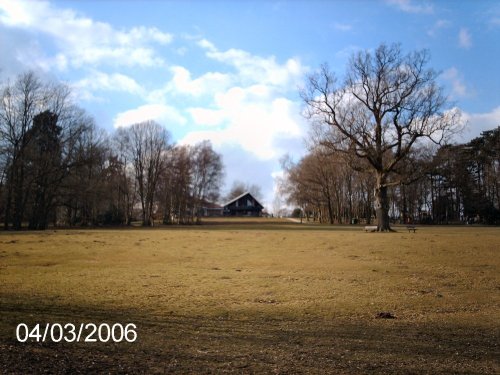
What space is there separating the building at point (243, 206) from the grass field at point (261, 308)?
112 meters

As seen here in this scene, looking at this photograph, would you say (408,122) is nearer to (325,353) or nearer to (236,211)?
(325,353)

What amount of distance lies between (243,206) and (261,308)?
126 meters

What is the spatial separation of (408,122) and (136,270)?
101ft

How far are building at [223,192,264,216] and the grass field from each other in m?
112

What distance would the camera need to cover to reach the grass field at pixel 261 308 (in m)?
6.42

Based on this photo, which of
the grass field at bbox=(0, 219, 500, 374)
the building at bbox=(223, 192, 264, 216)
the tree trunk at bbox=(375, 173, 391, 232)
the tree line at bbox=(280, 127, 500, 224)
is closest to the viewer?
the grass field at bbox=(0, 219, 500, 374)

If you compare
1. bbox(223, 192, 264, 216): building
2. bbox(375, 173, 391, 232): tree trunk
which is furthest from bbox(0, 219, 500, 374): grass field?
bbox(223, 192, 264, 216): building

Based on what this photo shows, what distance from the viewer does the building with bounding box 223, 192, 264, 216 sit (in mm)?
136375

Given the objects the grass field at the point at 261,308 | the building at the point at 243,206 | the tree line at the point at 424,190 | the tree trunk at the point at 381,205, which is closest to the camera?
the grass field at the point at 261,308

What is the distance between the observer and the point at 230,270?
714 inches

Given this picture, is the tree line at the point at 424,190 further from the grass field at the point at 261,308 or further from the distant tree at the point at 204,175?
the grass field at the point at 261,308

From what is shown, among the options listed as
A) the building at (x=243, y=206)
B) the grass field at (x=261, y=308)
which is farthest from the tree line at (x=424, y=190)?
the grass field at (x=261, y=308)

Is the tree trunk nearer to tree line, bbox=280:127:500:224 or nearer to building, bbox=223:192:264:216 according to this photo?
tree line, bbox=280:127:500:224

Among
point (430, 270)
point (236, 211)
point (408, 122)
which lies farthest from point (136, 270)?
point (236, 211)
